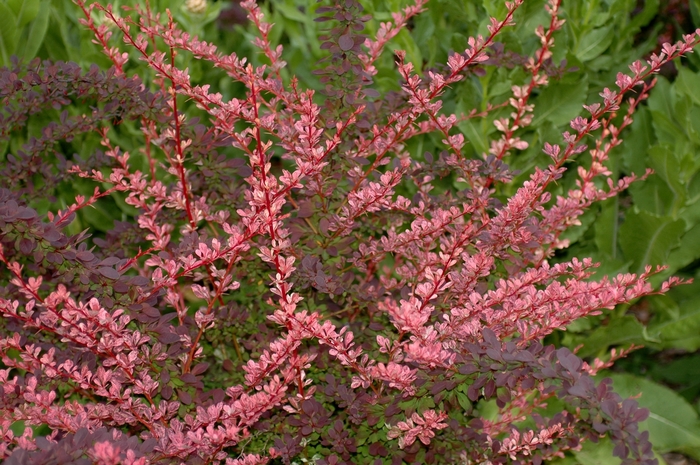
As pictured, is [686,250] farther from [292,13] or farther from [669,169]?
[292,13]

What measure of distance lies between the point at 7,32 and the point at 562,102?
197 cm

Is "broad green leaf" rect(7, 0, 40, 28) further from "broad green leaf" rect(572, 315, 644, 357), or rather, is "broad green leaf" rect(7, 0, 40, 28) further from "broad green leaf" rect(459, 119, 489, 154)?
"broad green leaf" rect(572, 315, 644, 357)

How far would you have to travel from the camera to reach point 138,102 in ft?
6.10

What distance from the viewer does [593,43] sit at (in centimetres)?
250

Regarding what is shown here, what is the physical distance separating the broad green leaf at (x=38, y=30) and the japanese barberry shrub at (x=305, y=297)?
552mm

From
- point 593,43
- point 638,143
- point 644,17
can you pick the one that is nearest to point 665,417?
point 638,143

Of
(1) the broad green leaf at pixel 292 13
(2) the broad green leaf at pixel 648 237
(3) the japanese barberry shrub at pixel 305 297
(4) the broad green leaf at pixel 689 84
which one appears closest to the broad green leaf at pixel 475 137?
(3) the japanese barberry shrub at pixel 305 297

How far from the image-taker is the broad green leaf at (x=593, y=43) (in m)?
2.48

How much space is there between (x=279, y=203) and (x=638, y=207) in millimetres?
1675

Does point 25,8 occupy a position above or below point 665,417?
above

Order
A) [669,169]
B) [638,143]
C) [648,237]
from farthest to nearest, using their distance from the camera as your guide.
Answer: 1. [638,143]
2. [648,237]
3. [669,169]

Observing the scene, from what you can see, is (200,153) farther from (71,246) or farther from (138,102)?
(71,246)

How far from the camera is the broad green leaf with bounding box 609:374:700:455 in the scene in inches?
92.1

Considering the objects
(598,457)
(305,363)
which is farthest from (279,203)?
(598,457)
